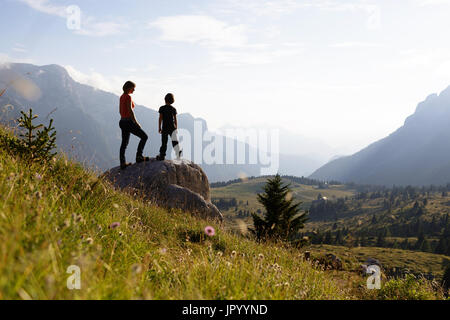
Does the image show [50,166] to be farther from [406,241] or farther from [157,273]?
[406,241]

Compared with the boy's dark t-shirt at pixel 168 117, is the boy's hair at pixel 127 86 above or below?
above

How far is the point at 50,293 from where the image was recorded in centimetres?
193

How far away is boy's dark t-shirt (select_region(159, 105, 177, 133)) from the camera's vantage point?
14.2m

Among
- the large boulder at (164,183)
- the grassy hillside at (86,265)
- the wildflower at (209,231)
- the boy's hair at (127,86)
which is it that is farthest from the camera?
the large boulder at (164,183)

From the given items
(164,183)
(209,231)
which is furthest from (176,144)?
(209,231)

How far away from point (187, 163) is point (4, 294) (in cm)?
1721

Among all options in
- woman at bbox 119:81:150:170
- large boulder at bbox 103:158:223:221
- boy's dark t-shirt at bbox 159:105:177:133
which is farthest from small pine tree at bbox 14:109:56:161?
boy's dark t-shirt at bbox 159:105:177:133

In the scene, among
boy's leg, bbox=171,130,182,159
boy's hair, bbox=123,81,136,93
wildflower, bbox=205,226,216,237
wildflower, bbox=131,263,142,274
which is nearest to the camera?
wildflower, bbox=131,263,142,274

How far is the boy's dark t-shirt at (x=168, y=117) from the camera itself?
14.2 m

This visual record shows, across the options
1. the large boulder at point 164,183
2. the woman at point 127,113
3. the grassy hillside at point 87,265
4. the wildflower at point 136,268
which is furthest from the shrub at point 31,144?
the large boulder at point 164,183

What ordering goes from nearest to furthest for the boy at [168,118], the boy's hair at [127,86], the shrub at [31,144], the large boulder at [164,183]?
the shrub at [31,144]
the boy's hair at [127,86]
the large boulder at [164,183]
the boy at [168,118]

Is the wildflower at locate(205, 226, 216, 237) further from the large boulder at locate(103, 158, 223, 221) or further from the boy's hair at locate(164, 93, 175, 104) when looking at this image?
the boy's hair at locate(164, 93, 175, 104)

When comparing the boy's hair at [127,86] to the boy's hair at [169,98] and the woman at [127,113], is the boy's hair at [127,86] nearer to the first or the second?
the woman at [127,113]
